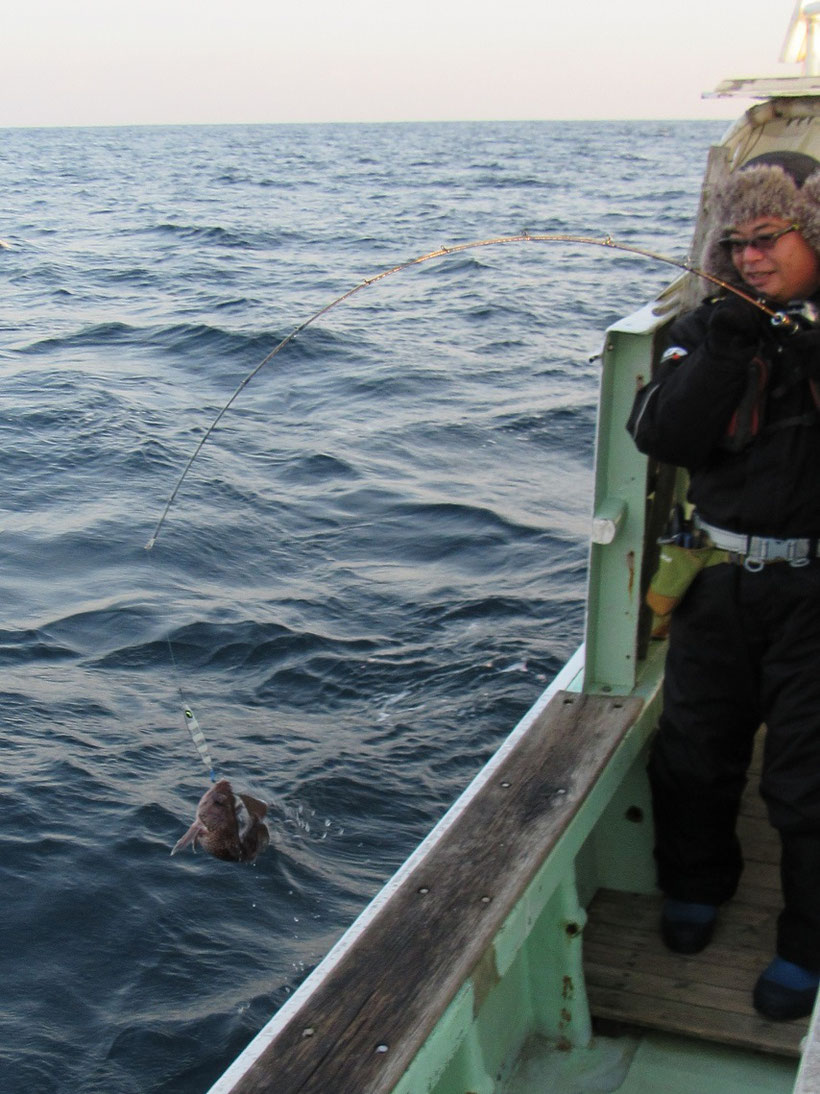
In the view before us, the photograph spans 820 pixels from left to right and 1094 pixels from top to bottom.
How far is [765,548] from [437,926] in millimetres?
1098

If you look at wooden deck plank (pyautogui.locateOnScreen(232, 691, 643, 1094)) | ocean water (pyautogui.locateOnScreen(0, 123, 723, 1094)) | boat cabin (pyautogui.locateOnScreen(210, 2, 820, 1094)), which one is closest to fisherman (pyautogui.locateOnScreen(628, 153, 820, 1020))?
boat cabin (pyautogui.locateOnScreen(210, 2, 820, 1094))

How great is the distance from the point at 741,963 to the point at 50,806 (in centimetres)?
358

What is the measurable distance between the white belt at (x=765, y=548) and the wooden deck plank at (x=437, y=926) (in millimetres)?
656

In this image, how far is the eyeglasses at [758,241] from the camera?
2545 millimetres

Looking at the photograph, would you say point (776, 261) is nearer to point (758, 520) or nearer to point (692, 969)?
point (758, 520)

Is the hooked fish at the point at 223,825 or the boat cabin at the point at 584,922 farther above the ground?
the boat cabin at the point at 584,922

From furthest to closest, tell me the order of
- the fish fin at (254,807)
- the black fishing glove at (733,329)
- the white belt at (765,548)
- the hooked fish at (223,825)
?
the fish fin at (254,807) → the hooked fish at (223,825) → the white belt at (765,548) → the black fishing glove at (733,329)

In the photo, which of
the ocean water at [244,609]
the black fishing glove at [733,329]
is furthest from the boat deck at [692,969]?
the ocean water at [244,609]

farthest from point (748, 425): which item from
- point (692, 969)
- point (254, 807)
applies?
point (254, 807)

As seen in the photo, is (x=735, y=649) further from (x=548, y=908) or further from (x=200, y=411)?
(x=200, y=411)

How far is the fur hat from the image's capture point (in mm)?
2533

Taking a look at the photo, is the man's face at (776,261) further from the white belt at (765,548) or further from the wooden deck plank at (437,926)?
the wooden deck plank at (437,926)

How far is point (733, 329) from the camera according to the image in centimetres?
250

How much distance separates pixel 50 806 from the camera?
5629mm
